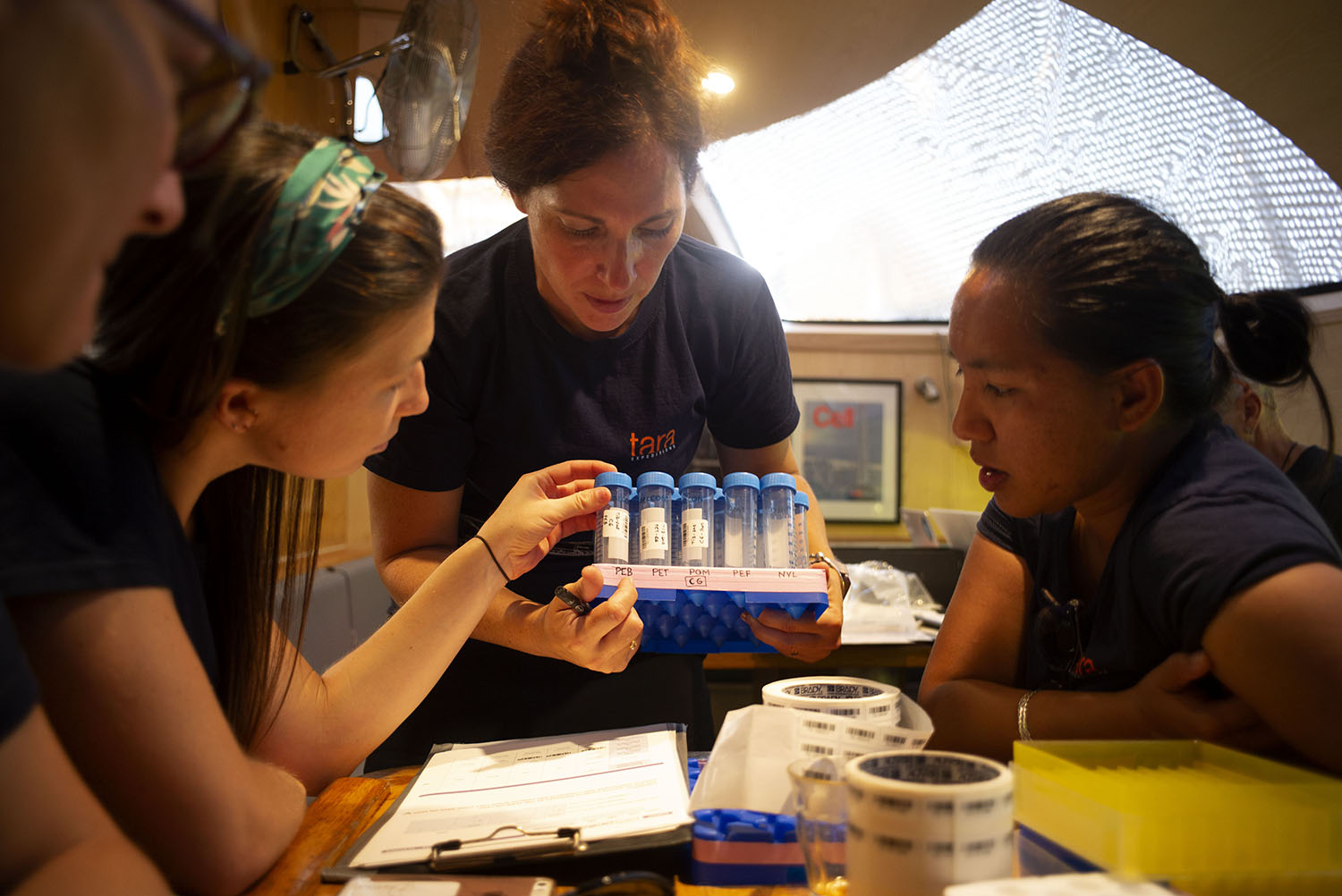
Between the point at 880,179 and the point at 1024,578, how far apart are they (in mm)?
2201

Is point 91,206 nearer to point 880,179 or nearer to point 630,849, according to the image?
point 630,849

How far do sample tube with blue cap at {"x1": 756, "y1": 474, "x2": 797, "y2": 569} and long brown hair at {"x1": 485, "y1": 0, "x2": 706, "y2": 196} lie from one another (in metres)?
0.48

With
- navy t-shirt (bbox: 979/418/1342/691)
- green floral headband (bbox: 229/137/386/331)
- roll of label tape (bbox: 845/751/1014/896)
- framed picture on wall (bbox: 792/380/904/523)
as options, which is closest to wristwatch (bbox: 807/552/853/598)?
navy t-shirt (bbox: 979/418/1342/691)

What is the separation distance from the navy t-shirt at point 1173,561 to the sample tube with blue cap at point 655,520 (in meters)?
0.50

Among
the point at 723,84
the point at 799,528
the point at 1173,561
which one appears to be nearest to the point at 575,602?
the point at 799,528

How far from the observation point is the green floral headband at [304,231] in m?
0.72

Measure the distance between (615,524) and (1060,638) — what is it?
23.0 inches

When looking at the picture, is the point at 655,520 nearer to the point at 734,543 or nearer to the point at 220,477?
the point at 734,543

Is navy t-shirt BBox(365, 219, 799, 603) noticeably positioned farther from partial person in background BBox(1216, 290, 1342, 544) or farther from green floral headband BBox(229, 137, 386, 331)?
partial person in background BBox(1216, 290, 1342, 544)

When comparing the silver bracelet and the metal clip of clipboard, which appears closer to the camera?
the metal clip of clipboard

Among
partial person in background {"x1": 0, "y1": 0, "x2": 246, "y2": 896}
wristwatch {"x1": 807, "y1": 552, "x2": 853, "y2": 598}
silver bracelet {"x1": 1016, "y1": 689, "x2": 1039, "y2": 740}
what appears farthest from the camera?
wristwatch {"x1": 807, "y1": 552, "x2": 853, "y2": 598}

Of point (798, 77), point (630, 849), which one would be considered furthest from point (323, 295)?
point (798, 77)

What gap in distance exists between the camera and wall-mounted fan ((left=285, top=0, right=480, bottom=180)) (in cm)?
211

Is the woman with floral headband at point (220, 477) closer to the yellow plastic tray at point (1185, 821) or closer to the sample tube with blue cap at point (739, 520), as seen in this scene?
the sample tube with blue cap at point (739, 520)
